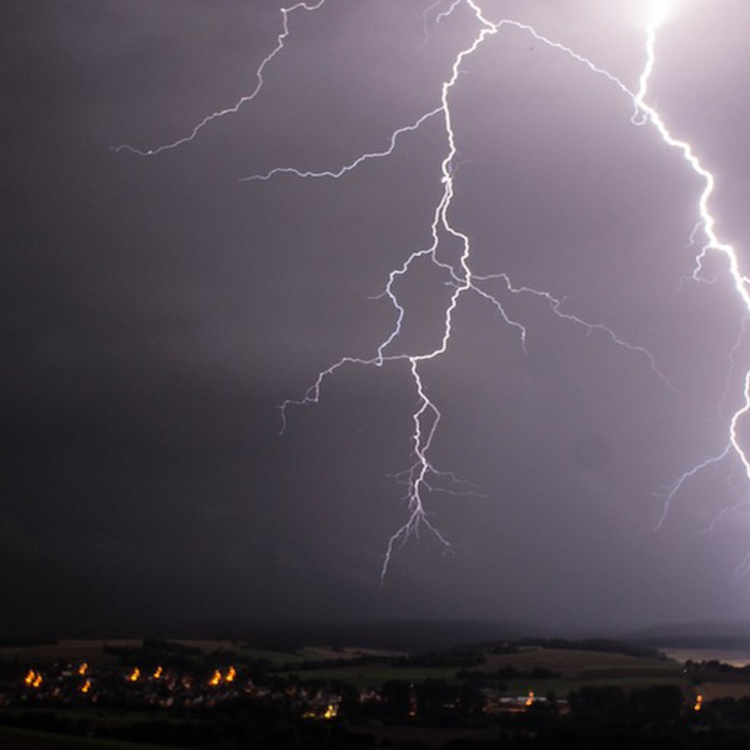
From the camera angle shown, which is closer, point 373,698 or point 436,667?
point 373,698

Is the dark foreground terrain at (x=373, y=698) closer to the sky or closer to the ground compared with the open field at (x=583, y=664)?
closer to the ground

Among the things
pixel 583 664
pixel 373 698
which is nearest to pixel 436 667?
pixel 583 664

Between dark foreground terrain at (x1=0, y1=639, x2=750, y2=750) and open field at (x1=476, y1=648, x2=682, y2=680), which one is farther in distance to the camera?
open field at (x1=476, y1=648, x2=682, y2=680)

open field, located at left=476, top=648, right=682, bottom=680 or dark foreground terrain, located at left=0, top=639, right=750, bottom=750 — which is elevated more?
open field, located at left=476, top=648, right=682, bottom=680

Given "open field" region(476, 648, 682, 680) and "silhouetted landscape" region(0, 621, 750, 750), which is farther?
"open field" region(476, 648, 682, 680)

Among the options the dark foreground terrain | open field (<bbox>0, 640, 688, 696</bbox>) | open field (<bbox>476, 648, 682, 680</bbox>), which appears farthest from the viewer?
open field (<bbox>476, 648, 682, 680</bbox>)

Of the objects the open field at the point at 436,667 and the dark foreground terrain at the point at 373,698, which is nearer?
the dark foreground terrain at the point at 373,698

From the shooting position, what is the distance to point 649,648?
22.7m

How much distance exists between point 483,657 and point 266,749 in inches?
304

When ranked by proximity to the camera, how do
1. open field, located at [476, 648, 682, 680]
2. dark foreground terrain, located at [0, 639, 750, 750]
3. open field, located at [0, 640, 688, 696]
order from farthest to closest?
open field, located at [476, 648, 682, 680] → open field, located at [0, 640, 688, 696] → dark foreground terrain, located at [0, 639, 750, 750]

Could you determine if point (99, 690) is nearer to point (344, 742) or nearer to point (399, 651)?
point (344, 742)

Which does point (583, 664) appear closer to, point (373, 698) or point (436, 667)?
point (436, 667)

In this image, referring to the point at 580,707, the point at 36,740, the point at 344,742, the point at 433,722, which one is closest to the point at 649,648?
the point at 580,707

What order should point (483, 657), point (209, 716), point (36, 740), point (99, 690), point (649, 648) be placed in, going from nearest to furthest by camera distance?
1. point (36, 740)
2. point (209, 716)
3. point (99, 690)
4. point (483, 657)
5. point (649, 648)
